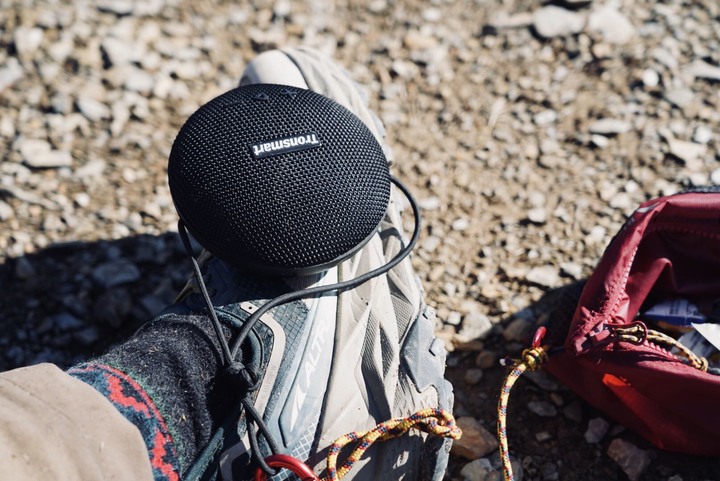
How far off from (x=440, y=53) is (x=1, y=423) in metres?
2.00

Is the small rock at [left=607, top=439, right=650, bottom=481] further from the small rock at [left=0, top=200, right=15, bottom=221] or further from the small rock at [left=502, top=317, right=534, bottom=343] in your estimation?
the small rock at [left=0, top=200, right=15, bottom=221]

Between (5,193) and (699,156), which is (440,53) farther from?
(5,193)

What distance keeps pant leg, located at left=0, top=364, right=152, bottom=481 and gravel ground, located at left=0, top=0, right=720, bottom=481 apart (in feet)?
2.51

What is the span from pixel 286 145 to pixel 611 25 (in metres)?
1.58

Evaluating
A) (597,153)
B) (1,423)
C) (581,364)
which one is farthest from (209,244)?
(597,153)

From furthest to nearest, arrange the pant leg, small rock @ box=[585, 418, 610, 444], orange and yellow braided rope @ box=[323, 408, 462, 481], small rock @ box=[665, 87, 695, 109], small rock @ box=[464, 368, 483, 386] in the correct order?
small rock @ box=[665, 87, 695, 109], small rock @ box=[464, 368, 483, 386], small rock @ box=[585, 418, 610, 444], orange and yellow braided rope @ box=[323, 408, 462, 481], the pant leg

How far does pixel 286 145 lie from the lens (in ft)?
5.13

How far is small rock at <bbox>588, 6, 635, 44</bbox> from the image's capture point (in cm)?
253

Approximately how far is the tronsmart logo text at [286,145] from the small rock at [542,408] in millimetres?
824

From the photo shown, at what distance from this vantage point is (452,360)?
1853 millimetres

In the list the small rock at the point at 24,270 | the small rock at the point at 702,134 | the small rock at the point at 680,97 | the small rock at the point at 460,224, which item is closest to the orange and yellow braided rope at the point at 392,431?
the small rock at the point at 460,224

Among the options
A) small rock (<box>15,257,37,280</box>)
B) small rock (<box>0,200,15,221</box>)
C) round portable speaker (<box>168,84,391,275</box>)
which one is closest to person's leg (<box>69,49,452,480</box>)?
round portable speaker (<box>168,84,391,275</box>)

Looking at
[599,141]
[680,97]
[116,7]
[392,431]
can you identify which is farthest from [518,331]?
[116,7]

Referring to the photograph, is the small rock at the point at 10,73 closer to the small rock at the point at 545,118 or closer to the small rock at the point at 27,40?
the small rock at the point at 27,40
